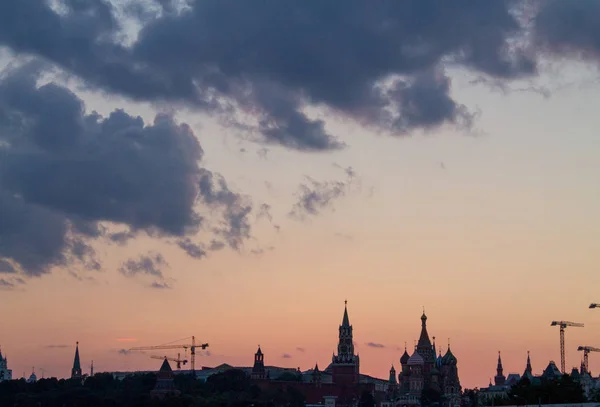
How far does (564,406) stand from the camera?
612 ft

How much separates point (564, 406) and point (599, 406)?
10.0m

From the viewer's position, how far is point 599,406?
177m
